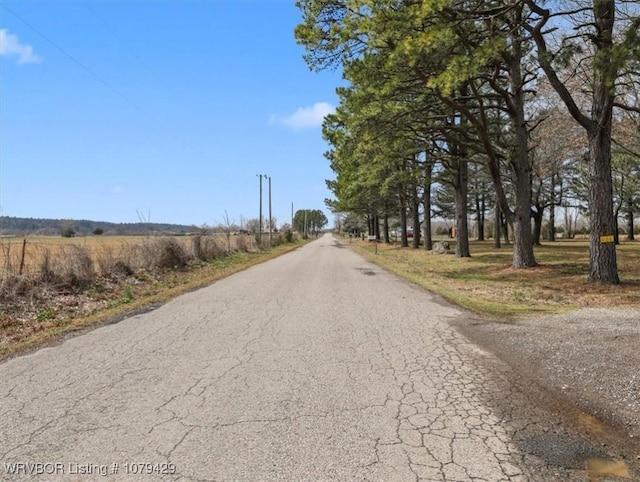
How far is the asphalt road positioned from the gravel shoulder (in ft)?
1.44

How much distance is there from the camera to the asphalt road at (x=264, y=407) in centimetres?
321

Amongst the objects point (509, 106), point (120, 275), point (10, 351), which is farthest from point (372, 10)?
point (120, 275)

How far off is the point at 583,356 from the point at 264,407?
155 inches

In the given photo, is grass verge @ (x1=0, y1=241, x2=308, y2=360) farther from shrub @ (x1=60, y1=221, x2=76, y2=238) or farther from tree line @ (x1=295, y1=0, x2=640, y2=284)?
tree line @ (x1=295, y1=0, x2=640, y2=284)

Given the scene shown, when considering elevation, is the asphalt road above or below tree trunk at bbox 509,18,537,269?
below

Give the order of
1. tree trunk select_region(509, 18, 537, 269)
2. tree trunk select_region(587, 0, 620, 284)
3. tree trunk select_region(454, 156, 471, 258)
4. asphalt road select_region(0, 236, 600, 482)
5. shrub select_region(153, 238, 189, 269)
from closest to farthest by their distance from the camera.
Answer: asphalt road select_region(0, 236, 600, 482), tree trunk select_region(587, 0, 620, 284), tree trunk select_region(509, 18, 537, 269), shrub select_region(153, 238, 189, 269), tree trunk select_region(454, 156, 471, 258)

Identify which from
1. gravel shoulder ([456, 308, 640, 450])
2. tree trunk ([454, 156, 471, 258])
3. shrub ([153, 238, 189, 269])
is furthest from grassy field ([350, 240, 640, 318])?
shrub ([153, 238, 189, 269])

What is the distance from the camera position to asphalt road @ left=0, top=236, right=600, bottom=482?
3215 mm

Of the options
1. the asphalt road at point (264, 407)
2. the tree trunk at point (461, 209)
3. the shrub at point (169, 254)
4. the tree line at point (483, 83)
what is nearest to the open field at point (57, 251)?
the shrub at point (169, 254)

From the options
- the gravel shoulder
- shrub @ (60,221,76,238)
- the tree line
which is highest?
the tree line

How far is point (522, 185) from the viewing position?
55.1 feet

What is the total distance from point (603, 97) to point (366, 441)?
466 inches

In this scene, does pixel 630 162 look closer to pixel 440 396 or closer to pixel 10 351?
pixel 440 396

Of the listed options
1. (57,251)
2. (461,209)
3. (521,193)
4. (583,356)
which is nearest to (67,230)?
(57,251)
